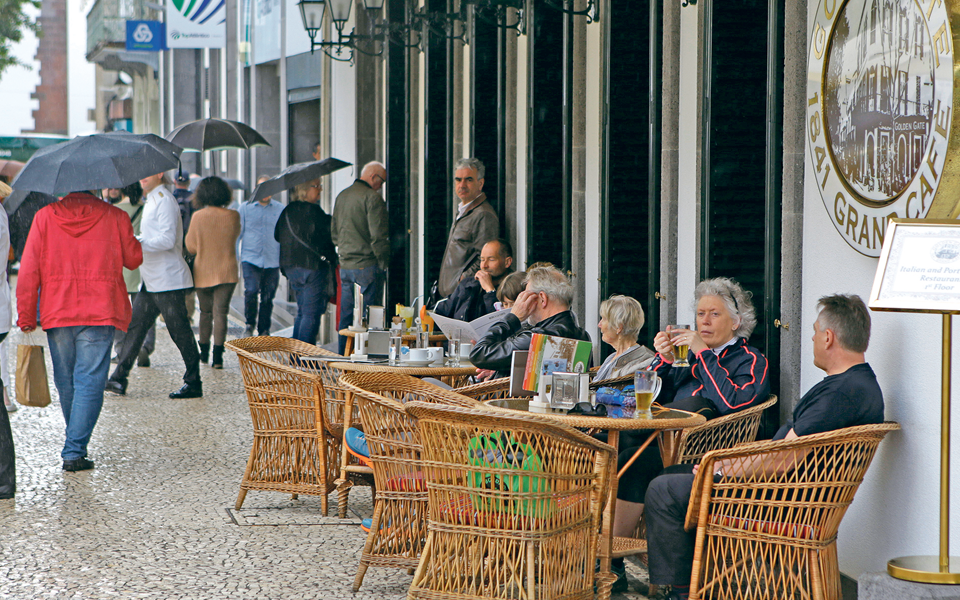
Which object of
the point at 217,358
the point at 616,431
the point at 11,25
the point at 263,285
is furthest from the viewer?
the point at 11,25

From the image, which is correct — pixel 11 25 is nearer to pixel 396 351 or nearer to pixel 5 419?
pixel 5 419

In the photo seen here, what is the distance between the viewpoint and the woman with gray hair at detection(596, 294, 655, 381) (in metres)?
5.26

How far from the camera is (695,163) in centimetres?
586

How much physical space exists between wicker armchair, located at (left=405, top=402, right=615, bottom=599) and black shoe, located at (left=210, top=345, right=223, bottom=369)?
7408 millimetres

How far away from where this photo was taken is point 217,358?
11.1 meters

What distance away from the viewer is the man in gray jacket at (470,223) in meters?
8.66

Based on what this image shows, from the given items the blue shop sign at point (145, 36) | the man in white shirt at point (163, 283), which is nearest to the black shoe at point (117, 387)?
the man in white shirt at point (163, 283)

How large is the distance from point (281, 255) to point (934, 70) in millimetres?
7656

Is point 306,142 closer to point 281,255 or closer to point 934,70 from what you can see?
point 281,255

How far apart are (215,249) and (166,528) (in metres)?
5.66

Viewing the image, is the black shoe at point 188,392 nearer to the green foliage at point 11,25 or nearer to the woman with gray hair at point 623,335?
the woman with gray hair at point 623,335

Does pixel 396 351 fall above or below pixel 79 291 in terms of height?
below

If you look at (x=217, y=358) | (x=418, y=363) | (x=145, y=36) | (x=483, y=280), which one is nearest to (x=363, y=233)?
(x=217, y=358)

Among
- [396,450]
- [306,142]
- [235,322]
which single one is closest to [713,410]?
[396,450]
